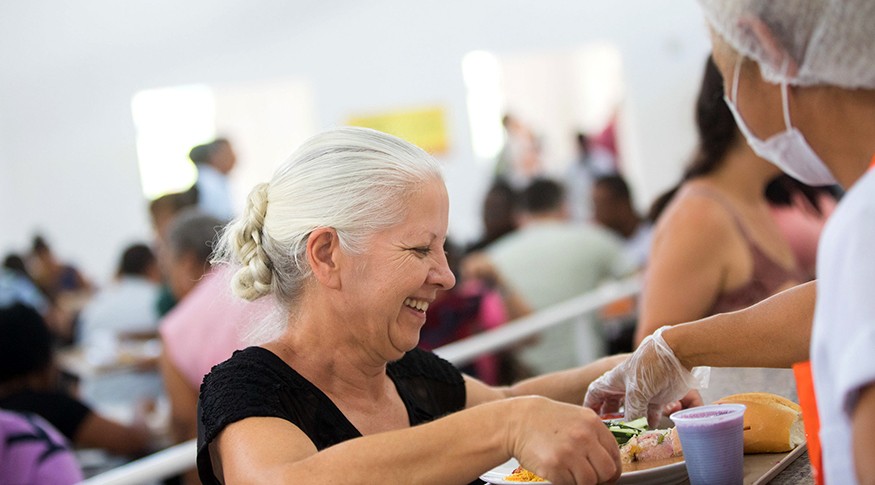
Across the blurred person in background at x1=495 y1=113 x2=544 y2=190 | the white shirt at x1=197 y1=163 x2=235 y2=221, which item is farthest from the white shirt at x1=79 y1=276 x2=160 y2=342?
the blurred person in background at x1=495 y1=113 x2=544 y2=190

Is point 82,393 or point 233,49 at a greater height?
point 233,49

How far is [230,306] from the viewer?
3.34 metres

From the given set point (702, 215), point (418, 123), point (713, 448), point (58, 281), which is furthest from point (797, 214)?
point (58, 281)

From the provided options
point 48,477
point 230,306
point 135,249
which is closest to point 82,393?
A: point 135,249

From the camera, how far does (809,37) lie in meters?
1.01

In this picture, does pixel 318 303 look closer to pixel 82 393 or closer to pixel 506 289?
pixel 506 289

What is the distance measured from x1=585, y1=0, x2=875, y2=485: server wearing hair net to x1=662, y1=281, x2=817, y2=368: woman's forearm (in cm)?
29

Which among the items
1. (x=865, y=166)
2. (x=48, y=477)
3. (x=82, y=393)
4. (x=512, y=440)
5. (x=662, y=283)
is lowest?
(x=82, y=393)

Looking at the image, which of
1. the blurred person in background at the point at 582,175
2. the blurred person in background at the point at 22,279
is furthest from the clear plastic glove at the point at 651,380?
the blurred person in background at the point at 582,175

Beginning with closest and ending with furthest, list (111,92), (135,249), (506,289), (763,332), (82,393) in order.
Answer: (763,332)
(506,289)
(82,393)
(135,249)
(111,92)

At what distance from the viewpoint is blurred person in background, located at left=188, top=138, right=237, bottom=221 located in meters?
6.92

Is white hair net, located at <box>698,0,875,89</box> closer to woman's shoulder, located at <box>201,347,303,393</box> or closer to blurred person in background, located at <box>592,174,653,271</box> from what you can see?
woman's shoulder, located at <box>201,347,303,393</box>

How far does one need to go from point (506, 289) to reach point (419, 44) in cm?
607

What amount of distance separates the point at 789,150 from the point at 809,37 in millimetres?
162
